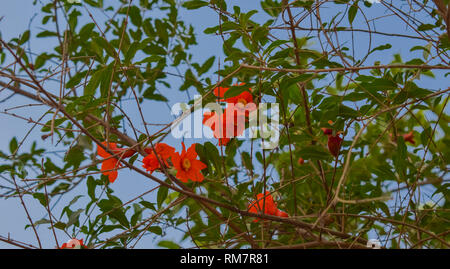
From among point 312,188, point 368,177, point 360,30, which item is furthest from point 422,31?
point 312,188

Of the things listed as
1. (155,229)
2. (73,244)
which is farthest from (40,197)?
(155,229)

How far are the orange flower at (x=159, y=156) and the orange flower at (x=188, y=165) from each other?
27mm

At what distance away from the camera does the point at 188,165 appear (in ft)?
3.00

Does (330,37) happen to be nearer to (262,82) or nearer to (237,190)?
(262,82)

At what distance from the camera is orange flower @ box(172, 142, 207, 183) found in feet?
2.94

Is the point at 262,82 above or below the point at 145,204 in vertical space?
above

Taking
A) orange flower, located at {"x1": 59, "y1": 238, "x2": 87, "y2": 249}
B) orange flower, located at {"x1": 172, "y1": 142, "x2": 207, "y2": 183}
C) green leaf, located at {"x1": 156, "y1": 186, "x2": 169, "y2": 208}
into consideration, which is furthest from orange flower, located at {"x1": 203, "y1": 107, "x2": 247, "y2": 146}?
orange flower, located at {"x1": 59, "y1": 238, "x2": 87, "y2": 249}

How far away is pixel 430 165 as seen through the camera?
1164 millimetres

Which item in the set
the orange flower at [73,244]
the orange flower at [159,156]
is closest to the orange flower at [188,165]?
the orange flower at [159,156]

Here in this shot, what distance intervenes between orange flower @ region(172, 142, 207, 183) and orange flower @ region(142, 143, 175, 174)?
3 cm

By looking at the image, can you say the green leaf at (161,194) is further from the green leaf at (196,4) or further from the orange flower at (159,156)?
the green leaf at (196,4)
